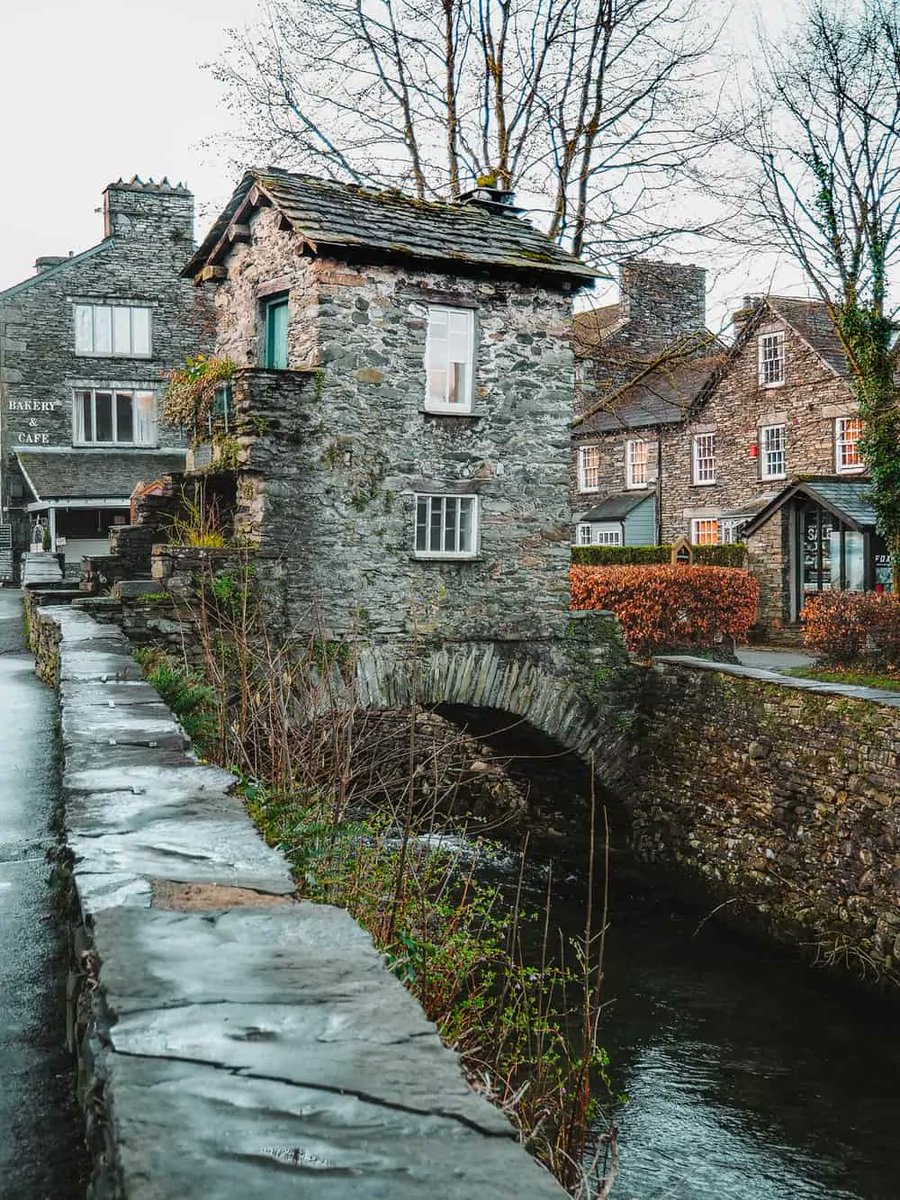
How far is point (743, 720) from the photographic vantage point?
14.5m

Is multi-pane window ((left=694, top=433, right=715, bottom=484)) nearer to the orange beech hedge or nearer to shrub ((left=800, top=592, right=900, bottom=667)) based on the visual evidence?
the orange beech hedge

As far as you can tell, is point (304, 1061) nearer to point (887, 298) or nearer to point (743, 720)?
point (743, 720)

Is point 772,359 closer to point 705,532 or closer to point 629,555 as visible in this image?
point 705,532

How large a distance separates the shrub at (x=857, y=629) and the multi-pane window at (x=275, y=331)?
9.84m

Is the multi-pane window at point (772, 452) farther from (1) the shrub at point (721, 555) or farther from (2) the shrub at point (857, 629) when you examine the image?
(2) the shrub at point (857, 629)

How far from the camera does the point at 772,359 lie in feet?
102

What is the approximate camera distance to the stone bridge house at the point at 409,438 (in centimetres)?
1404

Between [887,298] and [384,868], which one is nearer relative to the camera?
[384,868]

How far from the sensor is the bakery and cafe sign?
100 ft

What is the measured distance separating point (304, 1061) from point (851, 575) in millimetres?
25046

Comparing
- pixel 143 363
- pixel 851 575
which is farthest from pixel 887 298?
pixel 143 363

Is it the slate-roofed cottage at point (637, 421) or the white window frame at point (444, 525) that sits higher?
the slate-roofed cottage at point (637, 421)

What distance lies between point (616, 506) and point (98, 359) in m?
15.6

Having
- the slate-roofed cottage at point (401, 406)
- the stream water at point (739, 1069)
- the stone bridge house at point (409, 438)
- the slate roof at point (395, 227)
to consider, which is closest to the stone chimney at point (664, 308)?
the slate roof at point (395, 227)
